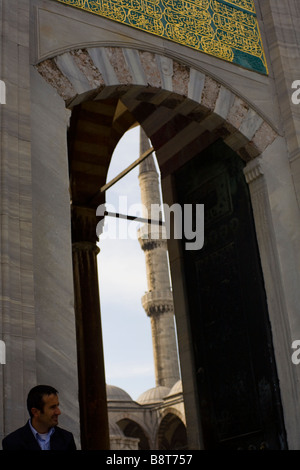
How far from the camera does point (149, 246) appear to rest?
2725 cm

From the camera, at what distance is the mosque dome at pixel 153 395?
932 inches

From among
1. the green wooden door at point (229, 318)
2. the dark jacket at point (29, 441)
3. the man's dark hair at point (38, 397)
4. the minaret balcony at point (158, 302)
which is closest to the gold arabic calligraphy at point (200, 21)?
the green wooden door at point (229, 318)

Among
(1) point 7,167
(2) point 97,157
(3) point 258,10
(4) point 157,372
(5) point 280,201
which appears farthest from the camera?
(4) point 157,372

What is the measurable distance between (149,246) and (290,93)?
2124 centimetres

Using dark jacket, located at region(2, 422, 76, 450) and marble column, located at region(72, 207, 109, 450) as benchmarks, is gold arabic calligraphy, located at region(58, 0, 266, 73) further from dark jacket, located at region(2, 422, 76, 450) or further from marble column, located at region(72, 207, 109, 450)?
marble column, located at region(72, 207, 109, 450)

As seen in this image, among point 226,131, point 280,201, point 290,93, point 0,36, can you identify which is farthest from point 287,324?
point 0,36

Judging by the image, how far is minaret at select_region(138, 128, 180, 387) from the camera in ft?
84.7

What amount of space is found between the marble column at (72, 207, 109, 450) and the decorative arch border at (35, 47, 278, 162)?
3618 mm

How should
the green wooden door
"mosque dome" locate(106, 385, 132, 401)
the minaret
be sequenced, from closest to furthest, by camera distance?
the green wooden door
"mosque dome" locate(106, 385, 132, 401)
the minaret

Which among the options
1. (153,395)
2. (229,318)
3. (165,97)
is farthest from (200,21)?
(153,395)

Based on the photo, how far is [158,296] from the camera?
2648 centimetres

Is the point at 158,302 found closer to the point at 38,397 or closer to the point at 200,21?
the point at 200,21

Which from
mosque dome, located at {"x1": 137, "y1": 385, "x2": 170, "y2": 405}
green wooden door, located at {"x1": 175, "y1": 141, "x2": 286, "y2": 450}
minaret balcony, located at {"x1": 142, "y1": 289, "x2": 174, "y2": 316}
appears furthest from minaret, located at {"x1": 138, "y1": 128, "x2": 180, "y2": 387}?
green wooden door, located at {"x1": 175, "y1": 141, "x2": 286, "y2": 450}
